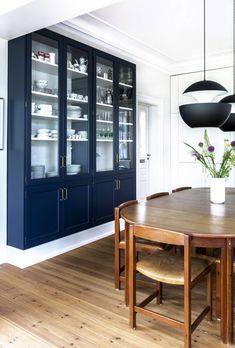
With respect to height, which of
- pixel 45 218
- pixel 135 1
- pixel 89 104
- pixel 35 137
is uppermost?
pixel 135 1

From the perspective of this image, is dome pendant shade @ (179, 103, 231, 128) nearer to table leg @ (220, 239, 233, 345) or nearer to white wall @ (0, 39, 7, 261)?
table leg @ (220, 239, 233, 345)

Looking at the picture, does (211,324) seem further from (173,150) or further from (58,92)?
(173,150)

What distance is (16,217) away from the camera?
3.28m

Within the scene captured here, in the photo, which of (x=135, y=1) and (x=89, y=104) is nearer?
(x=135, y=1)

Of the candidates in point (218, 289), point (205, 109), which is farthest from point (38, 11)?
point (218, 289)

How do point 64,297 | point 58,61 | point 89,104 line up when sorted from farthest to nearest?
point 89,104, point 58,61, point 64,297

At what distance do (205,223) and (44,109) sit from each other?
2.21 meters

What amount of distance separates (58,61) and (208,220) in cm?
247

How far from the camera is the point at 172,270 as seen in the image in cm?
204

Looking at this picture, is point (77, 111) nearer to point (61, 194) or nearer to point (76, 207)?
point (61, 194)

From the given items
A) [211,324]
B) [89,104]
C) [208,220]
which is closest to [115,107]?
[89,104]

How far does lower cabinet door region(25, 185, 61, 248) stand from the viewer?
3246 millimetres

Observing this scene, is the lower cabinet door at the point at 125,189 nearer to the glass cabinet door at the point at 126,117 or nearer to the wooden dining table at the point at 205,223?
the glass cabinet door at the point at 126,117

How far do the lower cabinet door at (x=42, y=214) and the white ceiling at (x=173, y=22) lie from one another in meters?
2.14
